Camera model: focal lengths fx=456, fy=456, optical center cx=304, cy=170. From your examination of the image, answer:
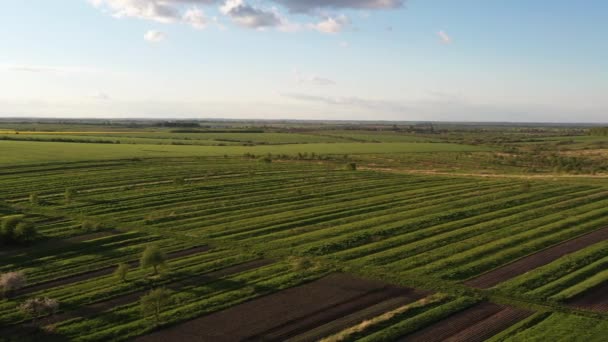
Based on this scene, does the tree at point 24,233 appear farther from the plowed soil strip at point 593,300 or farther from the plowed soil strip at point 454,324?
the plowed soil strip at point 593,300

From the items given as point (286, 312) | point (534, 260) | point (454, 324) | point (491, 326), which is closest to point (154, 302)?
point (286, 312)

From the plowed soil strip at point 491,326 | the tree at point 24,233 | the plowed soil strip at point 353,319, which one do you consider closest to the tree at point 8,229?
the tree at point 24,233

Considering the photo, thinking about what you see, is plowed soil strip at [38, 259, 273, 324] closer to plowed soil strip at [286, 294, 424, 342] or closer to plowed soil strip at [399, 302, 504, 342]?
plowed soil strip at [286, 294, 424, 342]

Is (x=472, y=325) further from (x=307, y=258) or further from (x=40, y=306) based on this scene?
(x=40, y=306)

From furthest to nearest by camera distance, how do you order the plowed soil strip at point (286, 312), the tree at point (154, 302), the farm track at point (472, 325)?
the tree at point (154, 302), the plowed soil strip at point (286, 312), the farm track at point (472, 325)

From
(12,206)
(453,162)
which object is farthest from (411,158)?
(12,206)
